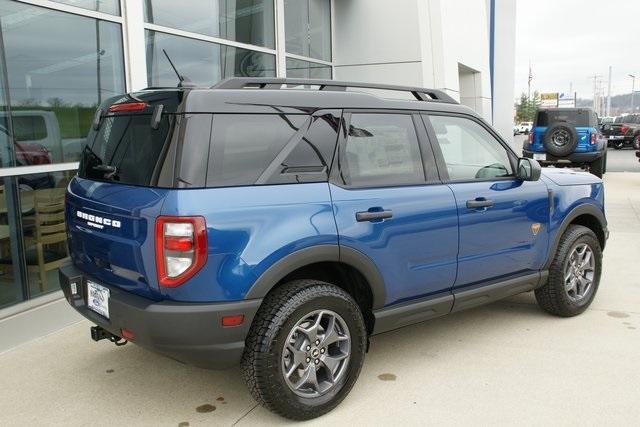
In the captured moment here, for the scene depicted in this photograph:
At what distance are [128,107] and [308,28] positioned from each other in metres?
7.40

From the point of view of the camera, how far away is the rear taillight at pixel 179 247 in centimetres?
261

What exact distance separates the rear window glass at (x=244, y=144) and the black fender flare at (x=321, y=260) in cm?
44

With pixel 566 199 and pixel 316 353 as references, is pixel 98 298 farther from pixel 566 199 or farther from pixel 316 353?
pixel 566 199

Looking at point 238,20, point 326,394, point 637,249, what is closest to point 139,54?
point 238,20

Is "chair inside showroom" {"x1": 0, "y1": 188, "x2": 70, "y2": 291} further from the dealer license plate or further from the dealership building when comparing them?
the dealer license plate

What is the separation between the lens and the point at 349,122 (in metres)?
3.30

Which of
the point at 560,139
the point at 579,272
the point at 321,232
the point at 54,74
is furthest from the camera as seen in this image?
the point at 560,139

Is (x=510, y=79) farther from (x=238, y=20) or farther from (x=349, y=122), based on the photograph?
(x=349, y=122)

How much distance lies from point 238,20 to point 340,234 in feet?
19.6

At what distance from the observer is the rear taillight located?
2.61 metres

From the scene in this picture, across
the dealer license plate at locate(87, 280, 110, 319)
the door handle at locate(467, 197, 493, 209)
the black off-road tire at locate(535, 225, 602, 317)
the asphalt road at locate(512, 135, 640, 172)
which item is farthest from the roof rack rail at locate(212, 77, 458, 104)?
the asphalt road at locate(512, 135, 640, 172)

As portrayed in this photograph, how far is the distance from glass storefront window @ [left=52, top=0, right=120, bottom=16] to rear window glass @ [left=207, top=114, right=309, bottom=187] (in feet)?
11.0

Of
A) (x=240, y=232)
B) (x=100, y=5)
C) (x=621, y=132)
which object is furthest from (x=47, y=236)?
(x=621, y=132)

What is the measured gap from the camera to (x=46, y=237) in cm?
525
